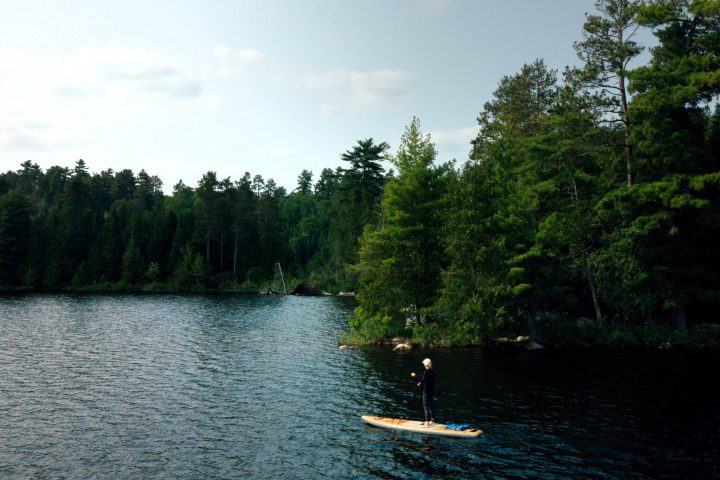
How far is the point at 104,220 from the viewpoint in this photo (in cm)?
12769

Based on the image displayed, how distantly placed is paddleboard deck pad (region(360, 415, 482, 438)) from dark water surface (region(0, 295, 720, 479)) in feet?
1.10

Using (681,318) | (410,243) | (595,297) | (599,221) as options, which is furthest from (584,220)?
(410,243)

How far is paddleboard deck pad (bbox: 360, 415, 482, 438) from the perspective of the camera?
67.1 ft

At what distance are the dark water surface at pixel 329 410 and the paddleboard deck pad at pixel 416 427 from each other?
0.33 metres

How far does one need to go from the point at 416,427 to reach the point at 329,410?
205 inches

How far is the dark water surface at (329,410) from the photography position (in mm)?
17797

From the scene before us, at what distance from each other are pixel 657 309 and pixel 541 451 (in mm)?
35271

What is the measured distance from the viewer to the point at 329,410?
24469 millimetres

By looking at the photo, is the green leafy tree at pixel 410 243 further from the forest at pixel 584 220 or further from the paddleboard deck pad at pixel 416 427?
the paddleboard deck pad at pixel 416 427

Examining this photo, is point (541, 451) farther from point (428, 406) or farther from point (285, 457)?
point (285, 457)

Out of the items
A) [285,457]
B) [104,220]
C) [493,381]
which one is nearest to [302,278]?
[104,220]

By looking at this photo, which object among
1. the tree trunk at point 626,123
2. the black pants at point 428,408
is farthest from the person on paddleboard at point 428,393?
the tree trunk at point 626,123

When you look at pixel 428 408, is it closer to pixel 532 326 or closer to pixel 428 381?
pixel 428 381

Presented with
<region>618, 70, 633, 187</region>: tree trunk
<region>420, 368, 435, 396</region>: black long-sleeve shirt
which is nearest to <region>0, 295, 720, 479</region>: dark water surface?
<region>420, 368, 435, 396</region>: black long-sleeve shirt
